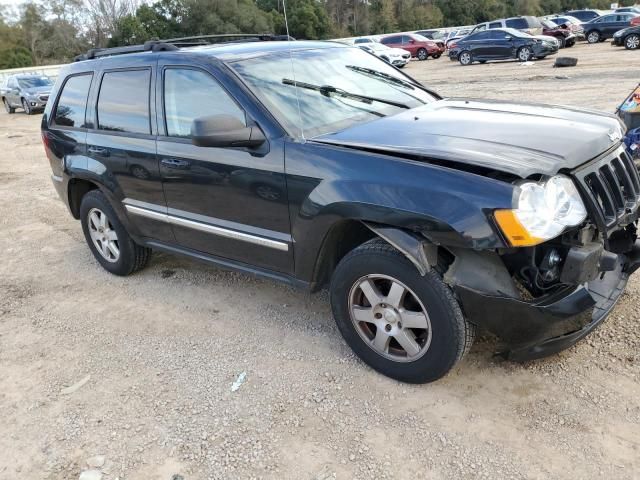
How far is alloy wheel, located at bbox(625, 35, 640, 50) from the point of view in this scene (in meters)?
23.2

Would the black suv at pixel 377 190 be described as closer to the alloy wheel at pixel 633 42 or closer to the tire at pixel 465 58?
the tire at pixel 465 58

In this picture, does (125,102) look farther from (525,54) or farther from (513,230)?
(525,54)

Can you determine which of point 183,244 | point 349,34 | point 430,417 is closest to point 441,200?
point 430,417

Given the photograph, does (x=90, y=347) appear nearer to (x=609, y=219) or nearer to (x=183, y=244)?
(x=183, y=244)

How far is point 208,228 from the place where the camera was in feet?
12.4

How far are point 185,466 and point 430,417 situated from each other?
125cm

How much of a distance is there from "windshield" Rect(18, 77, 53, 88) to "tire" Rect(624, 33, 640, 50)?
77.2 ft

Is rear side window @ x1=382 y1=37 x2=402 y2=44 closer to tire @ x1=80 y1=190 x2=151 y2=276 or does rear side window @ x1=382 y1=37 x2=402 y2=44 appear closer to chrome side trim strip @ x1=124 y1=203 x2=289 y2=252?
tire @ x1=80 y1=190 x2=151 y2=276

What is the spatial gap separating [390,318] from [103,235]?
3038 millimetres

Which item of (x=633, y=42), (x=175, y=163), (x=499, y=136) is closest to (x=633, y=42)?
(x=633, y=42)

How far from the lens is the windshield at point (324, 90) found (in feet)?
11.0

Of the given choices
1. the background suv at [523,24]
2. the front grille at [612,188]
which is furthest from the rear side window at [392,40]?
the front grille at [612,188]

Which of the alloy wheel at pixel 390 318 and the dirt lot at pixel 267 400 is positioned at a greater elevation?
the alloy wheel at pixel 390 318

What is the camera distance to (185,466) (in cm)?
269
